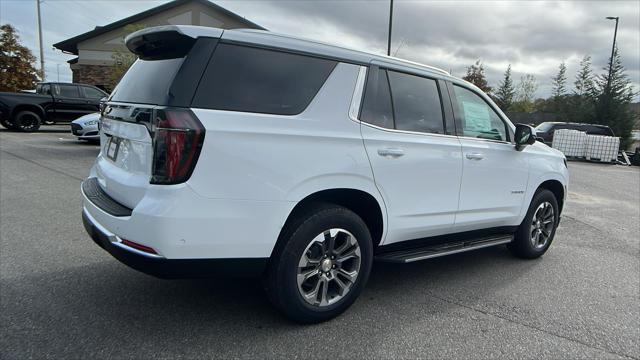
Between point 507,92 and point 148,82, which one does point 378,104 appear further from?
point 507,92

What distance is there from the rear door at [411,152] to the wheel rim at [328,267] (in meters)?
0.42

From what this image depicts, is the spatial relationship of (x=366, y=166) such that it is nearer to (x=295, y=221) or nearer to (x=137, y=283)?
(x=295, y=221)

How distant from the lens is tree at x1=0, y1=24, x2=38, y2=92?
31297mm

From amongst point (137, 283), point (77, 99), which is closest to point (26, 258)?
point (137, 283)

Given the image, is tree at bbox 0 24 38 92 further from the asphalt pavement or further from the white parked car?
the asphalt pavement

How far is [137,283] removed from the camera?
144 inches

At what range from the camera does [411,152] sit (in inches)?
137

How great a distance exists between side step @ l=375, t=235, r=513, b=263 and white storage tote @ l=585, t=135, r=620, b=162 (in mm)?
17776

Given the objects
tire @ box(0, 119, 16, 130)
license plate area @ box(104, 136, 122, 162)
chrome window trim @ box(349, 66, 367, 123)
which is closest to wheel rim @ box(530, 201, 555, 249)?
chrome window trim @ box(349, 66, 367, 123)

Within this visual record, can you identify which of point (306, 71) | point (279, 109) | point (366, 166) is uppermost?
point (306, 71)

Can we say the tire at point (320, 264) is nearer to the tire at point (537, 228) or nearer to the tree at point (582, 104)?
the tire at point (537, 228)

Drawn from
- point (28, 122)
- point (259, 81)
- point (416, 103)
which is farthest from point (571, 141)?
point (28, 122)

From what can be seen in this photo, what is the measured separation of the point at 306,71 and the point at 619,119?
1140 inches

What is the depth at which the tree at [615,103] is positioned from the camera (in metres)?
26.0
